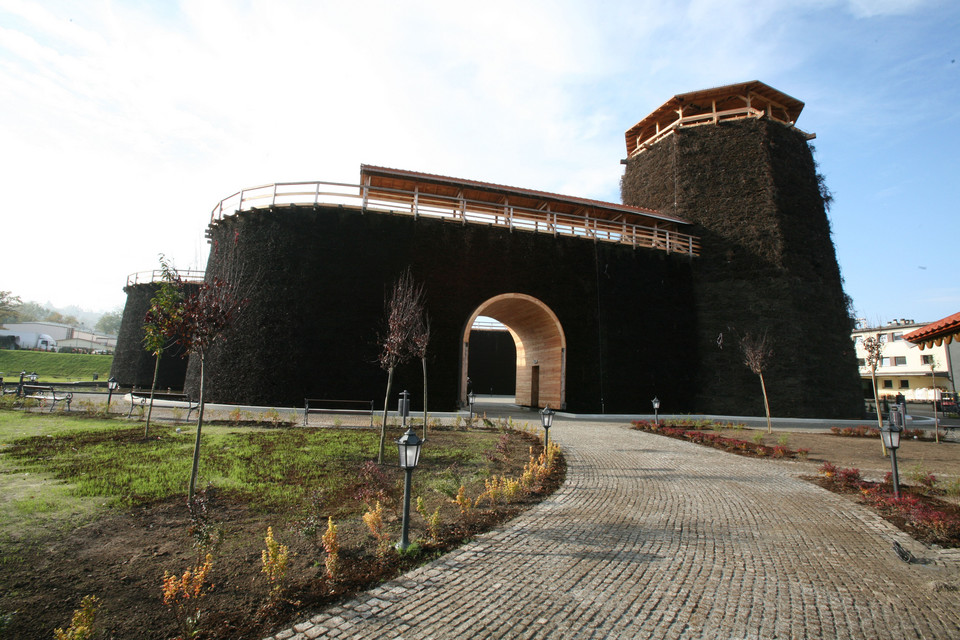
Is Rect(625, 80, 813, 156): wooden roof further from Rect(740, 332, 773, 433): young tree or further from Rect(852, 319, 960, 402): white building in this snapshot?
Rect(852, 319, 960, 402): white building

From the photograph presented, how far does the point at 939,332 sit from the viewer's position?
766cm

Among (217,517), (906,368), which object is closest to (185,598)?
(217,517)

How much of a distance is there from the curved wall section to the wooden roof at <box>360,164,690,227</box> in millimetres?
1748

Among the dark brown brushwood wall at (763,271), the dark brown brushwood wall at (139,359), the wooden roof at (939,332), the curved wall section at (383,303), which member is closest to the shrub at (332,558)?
the wooden roof at (939,332)

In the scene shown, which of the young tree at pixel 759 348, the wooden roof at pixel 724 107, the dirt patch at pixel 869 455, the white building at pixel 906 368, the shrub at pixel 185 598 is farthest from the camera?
the white building at pixel 906 368

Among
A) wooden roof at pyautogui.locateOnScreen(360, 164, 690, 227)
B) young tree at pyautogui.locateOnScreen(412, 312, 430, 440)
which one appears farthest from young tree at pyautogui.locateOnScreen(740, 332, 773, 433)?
young tree at pyautogui.locateOnScreen(412, 312, 430, 440)

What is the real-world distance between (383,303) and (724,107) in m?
20.9

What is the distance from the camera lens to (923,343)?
8.08 meters

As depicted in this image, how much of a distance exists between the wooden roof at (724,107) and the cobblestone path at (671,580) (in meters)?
21.4

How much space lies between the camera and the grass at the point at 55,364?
39434 millimetres

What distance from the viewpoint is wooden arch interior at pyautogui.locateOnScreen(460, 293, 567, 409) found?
58.4 ft

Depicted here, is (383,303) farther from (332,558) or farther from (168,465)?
(332,558)

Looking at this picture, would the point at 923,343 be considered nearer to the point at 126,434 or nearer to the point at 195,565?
the point at 195,565

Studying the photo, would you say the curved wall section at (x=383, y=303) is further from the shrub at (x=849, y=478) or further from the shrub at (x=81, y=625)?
the shrub at (x=81, y=625)
